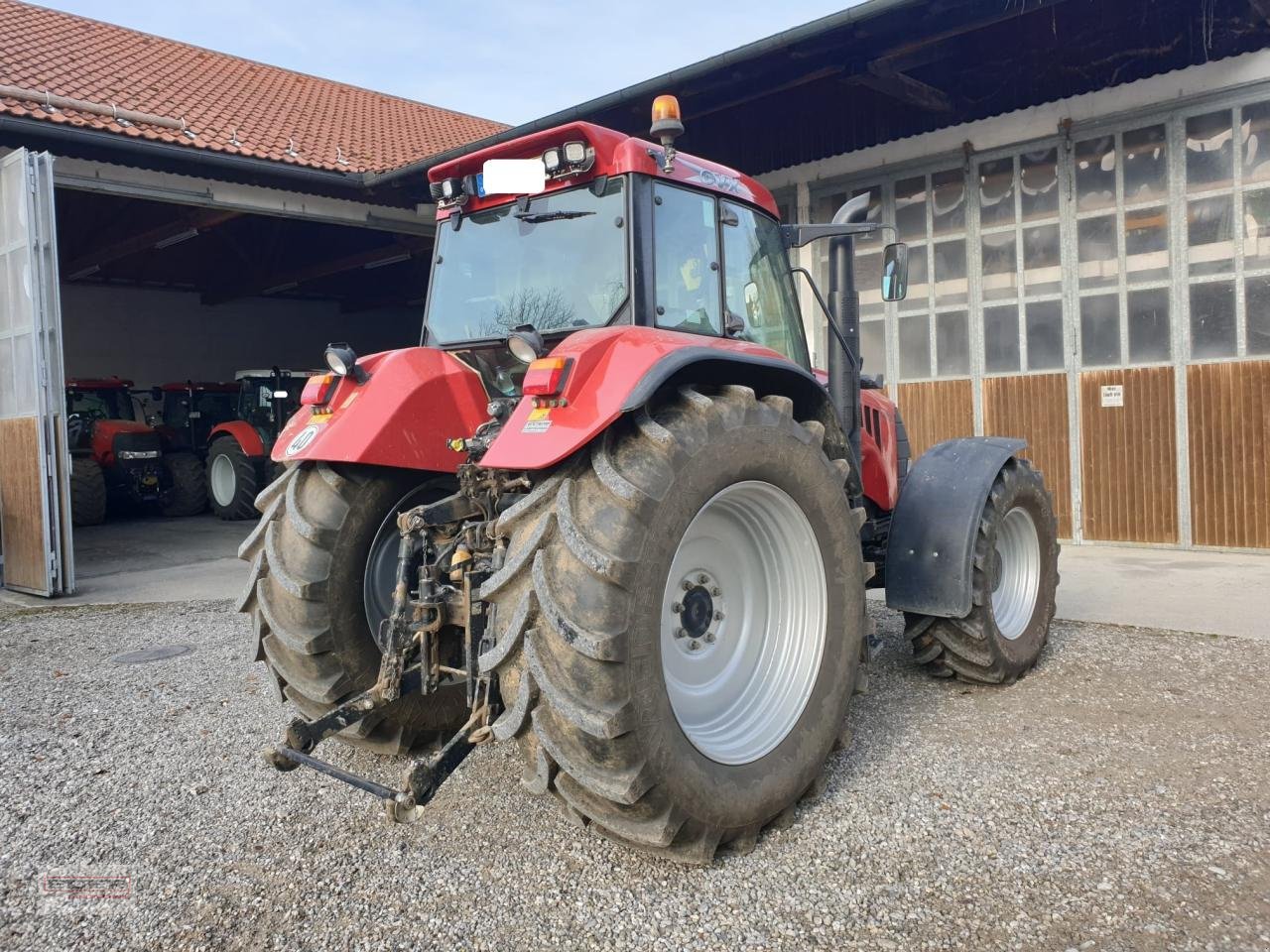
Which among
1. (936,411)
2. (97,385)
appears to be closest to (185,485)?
(97,385)

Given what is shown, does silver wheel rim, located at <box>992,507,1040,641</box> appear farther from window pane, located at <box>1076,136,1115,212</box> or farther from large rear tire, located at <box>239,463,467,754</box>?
window pane, located at <box>1076,136,1115,212</box>

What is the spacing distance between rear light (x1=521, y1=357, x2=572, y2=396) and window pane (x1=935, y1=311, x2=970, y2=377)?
279 inches

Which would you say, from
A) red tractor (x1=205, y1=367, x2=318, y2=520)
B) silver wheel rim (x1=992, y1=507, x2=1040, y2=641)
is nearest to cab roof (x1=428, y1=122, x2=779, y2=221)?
silver wheel rim (x1=992, y1=507, x2=1040, y2=641)

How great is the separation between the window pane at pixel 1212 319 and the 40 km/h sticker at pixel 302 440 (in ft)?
23.7

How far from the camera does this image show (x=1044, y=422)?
8.27 meters

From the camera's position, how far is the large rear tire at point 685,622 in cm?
227

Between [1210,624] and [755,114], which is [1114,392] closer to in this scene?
[1210,624]

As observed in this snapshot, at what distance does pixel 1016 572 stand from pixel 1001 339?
→ 4649 mm

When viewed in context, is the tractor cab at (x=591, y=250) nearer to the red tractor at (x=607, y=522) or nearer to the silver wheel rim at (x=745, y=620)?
the red tractor at (x=607, y=522)

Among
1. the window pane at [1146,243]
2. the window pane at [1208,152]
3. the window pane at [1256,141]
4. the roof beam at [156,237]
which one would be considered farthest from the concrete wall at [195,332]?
the window pane at [1256,141]

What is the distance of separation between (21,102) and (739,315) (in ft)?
25.9

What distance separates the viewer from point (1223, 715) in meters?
3.69

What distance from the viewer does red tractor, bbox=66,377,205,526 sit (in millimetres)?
14195

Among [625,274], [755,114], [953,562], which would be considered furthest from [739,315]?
[755,114]
